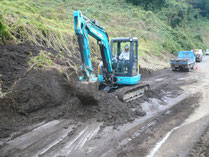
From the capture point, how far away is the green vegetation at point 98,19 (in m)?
9.30

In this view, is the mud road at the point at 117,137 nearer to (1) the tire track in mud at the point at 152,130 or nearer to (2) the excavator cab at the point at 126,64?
(1) the tire track in mud at the point at 152,130

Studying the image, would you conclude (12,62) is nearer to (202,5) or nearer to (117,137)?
(117,137)

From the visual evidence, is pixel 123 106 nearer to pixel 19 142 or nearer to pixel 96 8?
pixel 19 142

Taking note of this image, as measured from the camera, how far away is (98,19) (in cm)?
2578

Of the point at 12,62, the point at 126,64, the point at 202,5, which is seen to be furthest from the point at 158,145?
the point at 202,5

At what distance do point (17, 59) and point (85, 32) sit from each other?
3246mm

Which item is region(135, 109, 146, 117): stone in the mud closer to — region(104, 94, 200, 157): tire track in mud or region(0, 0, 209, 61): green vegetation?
region(104, 94, 200, 157): tire track in mud

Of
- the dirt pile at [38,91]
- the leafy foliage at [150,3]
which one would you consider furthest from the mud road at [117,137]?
the leafy foliage at [150,3]

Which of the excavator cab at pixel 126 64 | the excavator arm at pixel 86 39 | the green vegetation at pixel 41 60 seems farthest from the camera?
the excavator cab at pixel 126 64

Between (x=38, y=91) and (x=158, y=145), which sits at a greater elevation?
(x=38, y=91)

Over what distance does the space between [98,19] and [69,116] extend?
21685 mm

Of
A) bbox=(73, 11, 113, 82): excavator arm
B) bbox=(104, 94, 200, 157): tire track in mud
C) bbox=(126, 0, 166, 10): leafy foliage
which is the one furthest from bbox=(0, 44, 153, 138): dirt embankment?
bbox=(126, 0, 166, 10): leafy foliage

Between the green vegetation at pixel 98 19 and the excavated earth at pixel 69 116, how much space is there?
1.52 m

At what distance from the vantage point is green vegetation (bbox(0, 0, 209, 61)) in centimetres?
930
